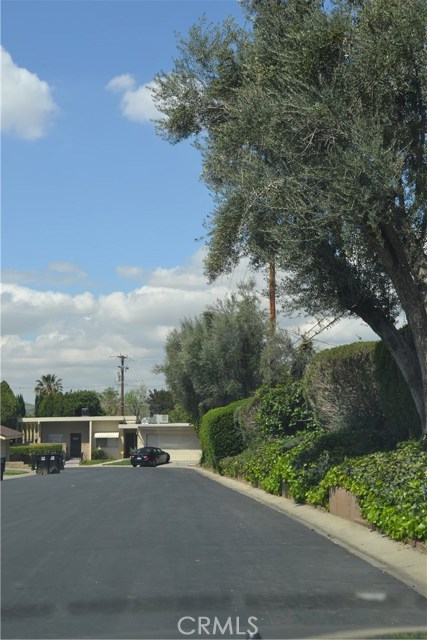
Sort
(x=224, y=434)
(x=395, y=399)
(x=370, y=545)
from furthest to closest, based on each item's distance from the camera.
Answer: (x=224, y=434) → (x=395, y=399) → (x=370, y=545)

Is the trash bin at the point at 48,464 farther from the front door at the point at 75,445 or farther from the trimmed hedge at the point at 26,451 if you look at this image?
the front door at the point at 75,445

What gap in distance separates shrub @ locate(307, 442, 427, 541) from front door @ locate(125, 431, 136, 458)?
2633 inches

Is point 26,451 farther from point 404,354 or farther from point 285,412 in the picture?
point 404,354

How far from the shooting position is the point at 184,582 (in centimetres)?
914

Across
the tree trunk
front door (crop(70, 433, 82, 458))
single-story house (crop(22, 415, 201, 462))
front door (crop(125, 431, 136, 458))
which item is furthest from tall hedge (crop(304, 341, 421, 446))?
front door (crop(70, 433, 82, 458))

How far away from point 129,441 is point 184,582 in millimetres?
74234

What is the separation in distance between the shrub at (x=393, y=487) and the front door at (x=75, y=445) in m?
67.6

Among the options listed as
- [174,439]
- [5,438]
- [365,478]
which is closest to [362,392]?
[365,478]

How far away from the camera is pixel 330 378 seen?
23.1 meters

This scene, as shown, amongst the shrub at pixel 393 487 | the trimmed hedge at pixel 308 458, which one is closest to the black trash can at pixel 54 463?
the trimmed hedge at pixel 308 458

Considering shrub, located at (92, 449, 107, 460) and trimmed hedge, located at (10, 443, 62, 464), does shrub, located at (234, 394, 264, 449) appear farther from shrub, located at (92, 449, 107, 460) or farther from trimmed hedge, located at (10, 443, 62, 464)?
shrub, located at (92, 449, 107, 460)

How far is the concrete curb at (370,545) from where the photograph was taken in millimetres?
10031

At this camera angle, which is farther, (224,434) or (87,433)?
(87,433)

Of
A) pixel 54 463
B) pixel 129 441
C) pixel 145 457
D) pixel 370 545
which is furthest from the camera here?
pixel 129 441
